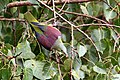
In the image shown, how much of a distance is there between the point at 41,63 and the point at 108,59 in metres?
0.26

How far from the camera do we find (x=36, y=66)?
993 millimetres

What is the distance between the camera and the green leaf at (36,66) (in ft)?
3.24

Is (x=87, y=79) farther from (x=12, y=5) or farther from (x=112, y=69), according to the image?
(x=12, y=5)

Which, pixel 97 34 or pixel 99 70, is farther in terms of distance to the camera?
pixel 97 34

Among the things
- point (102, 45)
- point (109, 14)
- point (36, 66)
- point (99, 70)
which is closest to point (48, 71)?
point (36, 66)

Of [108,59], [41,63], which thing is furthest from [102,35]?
[41,63]

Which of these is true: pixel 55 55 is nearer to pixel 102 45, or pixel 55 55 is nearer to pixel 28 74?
pixel 28 74

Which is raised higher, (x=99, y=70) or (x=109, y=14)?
(x=109, y=14)

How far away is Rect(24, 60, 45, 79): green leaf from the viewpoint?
99cm

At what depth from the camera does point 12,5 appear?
129 cm

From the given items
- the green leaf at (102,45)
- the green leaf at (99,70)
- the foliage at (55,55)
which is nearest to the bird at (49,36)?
the foliage at (55,55)

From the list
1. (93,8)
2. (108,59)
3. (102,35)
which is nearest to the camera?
(108,59)

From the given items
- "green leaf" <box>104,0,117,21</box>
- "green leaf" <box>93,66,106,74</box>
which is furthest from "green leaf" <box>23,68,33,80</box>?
"green leaf" <box>104,0,117,21</box>

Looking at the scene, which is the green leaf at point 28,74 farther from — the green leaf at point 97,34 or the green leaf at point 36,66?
the green leaf at point 97,34
